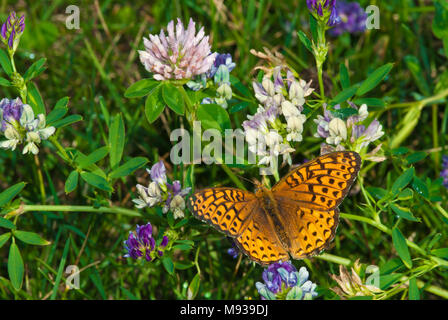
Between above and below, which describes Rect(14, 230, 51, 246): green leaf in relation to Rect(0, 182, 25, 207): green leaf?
below

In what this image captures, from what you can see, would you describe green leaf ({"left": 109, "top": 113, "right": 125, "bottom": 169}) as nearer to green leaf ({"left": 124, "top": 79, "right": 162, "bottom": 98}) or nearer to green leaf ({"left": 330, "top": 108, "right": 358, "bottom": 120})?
green leaf ({"left": 124, "top": 79, "right": 162, "bottom": 98})

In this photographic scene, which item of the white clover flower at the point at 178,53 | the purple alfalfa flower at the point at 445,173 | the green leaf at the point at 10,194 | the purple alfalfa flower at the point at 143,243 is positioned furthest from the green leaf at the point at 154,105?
the purple alfalfa flower at the point at 445,173

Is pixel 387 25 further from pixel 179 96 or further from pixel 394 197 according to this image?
pixel 179 96

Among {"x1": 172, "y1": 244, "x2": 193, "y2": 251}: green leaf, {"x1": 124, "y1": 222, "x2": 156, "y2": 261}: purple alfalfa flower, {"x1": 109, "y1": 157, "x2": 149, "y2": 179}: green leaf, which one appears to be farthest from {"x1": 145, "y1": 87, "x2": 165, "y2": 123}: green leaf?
{"x1": 172, "y1": 244, "x2": 193, "y2": 251}: green leaf

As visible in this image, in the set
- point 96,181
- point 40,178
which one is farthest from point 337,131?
point 40,178

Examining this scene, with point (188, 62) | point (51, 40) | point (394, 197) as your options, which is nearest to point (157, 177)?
point (188, 62)
